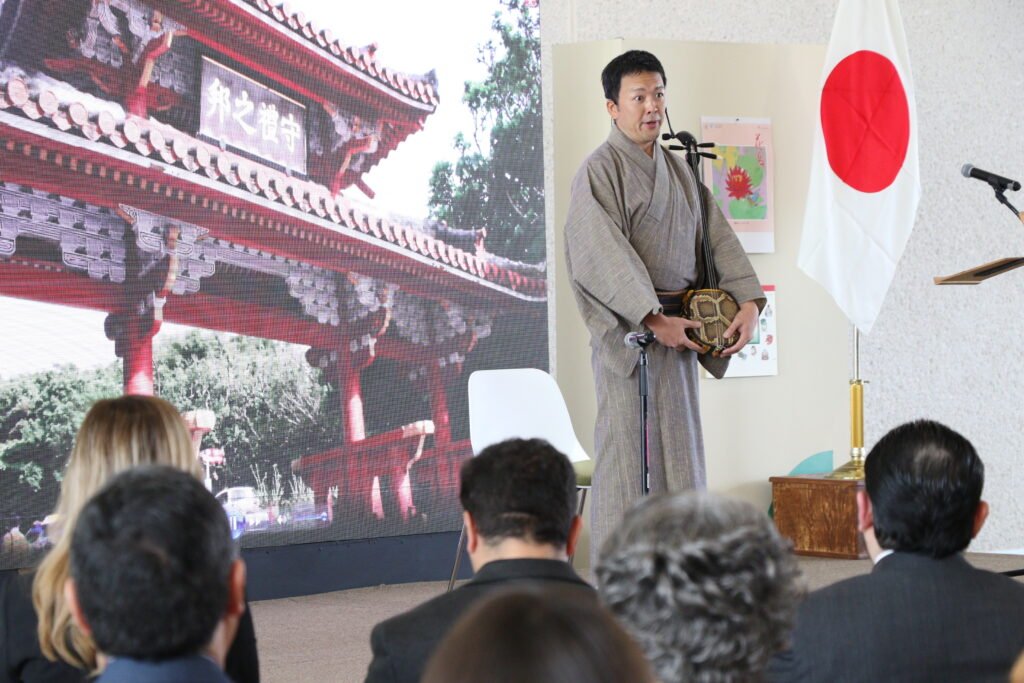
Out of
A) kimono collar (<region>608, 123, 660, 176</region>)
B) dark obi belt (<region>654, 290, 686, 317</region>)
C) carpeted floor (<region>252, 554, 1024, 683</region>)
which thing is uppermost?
kimono collar (<region>608, 123, 660, 176</region>)

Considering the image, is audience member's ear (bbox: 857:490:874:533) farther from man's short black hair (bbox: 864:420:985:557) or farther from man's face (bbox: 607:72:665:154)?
man's face (bbox: 607:72:665:154)

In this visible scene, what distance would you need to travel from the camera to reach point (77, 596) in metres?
1.02

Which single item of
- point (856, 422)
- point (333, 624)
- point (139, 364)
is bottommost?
point (333, 624)

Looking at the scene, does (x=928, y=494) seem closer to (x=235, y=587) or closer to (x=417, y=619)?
(x=417, y=619)

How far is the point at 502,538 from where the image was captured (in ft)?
4.94

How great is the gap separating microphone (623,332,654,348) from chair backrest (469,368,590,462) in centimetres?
84

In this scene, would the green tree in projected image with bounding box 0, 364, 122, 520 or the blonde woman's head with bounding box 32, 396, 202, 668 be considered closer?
the blonde woman's head with bounding box 32, 396, 202, 668

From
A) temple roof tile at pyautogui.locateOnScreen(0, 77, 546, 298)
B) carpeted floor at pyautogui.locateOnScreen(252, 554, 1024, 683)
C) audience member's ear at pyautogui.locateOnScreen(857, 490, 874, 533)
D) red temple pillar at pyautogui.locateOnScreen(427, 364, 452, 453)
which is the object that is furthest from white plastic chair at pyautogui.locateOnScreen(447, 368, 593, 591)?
audience member's ear at pyautogui.locateOnScreen(857, 490, 874, 533)

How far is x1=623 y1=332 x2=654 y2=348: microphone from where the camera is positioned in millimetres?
3205

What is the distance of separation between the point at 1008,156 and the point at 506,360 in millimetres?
2830

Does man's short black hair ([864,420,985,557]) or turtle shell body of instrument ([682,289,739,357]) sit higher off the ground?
turtle shell body of instrument ([682,289,739,357])

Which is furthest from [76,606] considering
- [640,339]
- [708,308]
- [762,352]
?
[762,352]

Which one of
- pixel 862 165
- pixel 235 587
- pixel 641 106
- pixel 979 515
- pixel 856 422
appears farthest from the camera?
pixel 856 422

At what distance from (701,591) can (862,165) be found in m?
4.17
